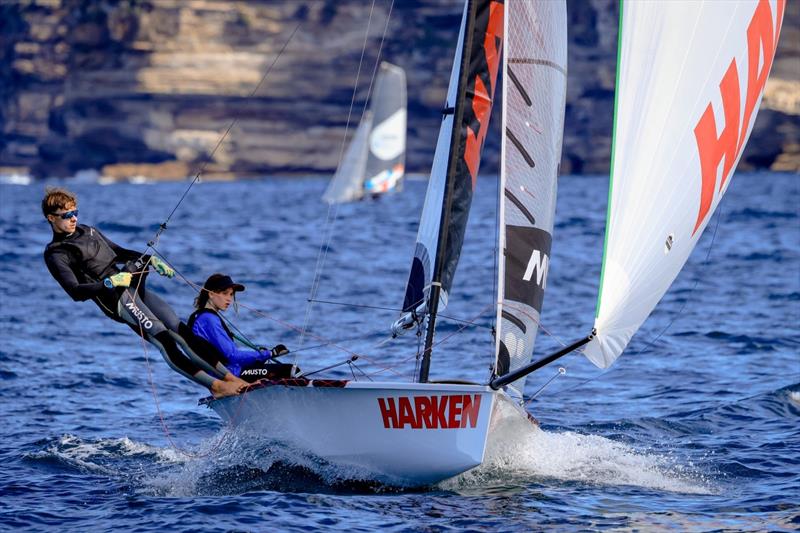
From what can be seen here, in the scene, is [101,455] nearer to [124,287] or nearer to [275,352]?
[124,287]

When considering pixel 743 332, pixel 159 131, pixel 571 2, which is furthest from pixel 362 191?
pixel 571 2

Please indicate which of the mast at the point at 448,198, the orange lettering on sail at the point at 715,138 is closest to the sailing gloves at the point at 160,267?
the mast at the point at 448,198

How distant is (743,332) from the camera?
45.0 feet

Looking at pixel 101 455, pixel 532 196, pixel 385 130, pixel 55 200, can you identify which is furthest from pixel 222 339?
pixel 385 130

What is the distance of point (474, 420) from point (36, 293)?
12.0 m

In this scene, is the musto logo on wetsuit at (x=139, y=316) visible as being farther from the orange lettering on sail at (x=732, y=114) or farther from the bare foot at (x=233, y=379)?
the orange lettering on sail at (x=732, y=114)

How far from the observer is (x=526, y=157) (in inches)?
293

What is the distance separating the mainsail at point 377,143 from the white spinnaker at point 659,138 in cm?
3555

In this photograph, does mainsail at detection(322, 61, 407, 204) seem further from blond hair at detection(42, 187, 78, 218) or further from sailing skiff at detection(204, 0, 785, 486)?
sailing skiff at detection(204, 0, 785, 486)

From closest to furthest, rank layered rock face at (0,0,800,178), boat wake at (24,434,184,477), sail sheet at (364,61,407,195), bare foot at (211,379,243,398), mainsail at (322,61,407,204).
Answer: bare foot at (211,379,243,398) < boat wake at (24,434,184,477) < mainsail at (322,61,407,204) < sail sheet at (364,61,407,195) < layered rock face at (0,0,800,178)

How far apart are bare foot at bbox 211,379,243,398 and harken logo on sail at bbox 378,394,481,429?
1.13m

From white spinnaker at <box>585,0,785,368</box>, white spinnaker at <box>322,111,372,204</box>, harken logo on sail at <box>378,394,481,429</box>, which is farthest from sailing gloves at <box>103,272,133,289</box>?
white spinnaker at <box>322,111,372,204</box>

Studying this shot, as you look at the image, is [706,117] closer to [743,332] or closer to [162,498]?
[162,498]

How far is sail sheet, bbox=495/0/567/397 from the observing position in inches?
290
